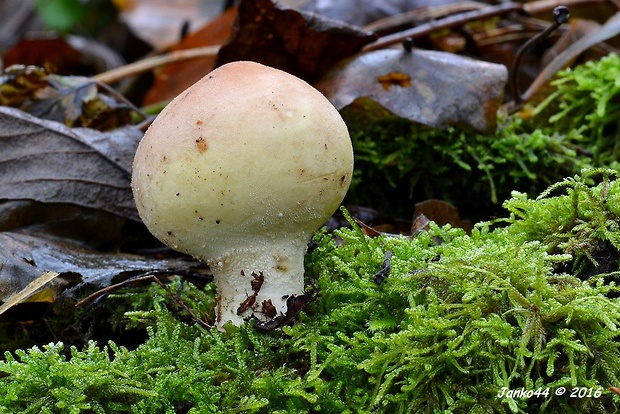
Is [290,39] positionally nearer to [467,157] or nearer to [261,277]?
[467,157]

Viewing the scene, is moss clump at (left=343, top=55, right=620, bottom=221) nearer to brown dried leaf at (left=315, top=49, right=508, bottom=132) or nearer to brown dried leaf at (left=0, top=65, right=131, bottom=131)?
brown dried leaf at (left=315, top=49, right=508, bottom=132)

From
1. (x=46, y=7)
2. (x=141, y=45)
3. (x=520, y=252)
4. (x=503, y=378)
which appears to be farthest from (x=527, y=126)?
(x=46, y=7)

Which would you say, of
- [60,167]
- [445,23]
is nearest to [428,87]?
[445,23]

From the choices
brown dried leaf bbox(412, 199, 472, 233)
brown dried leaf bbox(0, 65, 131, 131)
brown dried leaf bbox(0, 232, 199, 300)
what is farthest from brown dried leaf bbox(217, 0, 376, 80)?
brown dried leaf bbox(0, 232, 199, 300)

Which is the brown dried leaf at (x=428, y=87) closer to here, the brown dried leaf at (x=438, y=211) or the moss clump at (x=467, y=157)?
the moss clump at (x=467, y=157)

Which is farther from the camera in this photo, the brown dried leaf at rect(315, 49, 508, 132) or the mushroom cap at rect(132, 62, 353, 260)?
the brown dried leaf at rect(315, 49, 508, 132)

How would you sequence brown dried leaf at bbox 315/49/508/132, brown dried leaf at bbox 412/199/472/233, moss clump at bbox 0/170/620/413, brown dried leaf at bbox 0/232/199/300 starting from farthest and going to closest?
brown dried leaf at bbox 315/49/508/132 → brown dried leaf at bbox 412/199/472/233 → brown dried leaf at bbox 0/232/199/300 → moss clump at bbox 0/170/620/413

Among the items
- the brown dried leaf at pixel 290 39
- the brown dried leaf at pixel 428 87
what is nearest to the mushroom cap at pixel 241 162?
the brown dried leaf at pixel 428 87
